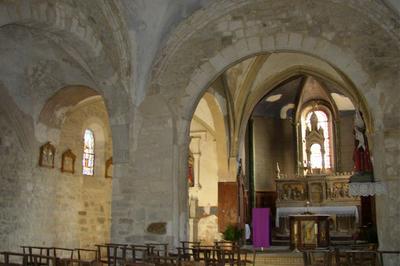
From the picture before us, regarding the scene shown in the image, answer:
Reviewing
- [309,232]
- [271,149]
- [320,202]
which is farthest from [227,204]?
[271,149]

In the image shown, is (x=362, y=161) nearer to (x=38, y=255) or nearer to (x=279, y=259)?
(x=279, y=259)

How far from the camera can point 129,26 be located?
31.7 feet

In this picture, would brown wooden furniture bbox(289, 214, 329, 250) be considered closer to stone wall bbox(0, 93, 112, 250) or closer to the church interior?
the church interior

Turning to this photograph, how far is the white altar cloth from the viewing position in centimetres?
1583

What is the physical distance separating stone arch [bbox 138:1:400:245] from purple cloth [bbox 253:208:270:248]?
17.0 ft

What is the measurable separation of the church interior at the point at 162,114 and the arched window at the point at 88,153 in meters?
0.06

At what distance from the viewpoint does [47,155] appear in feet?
38.4

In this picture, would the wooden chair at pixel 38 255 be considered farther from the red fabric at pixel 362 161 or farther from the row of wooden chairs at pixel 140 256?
the red fabric at pixel 362 161

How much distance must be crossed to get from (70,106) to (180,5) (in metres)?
4.39

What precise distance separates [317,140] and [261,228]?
5.58 metres

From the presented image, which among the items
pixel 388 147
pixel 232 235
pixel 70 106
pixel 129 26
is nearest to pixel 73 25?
pixel 129 26

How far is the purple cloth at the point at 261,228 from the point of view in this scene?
46.3 feet

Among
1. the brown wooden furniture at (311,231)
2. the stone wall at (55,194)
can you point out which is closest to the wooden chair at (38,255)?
the stone wall at (55,194)

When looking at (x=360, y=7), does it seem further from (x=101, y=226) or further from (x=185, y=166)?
(x=101, y=226)
